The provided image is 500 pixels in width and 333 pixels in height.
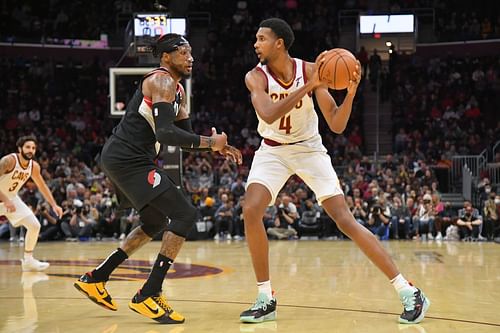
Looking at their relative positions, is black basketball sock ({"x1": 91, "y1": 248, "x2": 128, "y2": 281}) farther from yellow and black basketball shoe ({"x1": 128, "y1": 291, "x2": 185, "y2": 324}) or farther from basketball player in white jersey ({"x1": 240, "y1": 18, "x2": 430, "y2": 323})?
basketball player in white jersey ({"x1": 240, "y1": 18, "x2": 430, "y2": 323})

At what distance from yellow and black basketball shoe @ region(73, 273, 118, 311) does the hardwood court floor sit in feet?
0.33

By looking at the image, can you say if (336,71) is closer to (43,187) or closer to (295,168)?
(295,168)

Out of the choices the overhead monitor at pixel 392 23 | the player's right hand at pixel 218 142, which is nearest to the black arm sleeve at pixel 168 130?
the player's right hand at pixel 218 142

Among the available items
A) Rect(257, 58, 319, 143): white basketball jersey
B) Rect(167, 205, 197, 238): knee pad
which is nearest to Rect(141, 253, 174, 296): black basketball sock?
Rect(167, 205, 197, 238): knee pad

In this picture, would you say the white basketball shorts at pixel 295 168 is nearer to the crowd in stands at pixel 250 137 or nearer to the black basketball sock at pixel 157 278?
the black basketball sock at pixel 157 278

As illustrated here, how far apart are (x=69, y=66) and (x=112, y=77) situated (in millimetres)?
11880

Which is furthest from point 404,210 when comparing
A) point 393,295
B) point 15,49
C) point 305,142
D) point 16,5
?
point 16,5

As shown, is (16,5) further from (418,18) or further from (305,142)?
(305,142)

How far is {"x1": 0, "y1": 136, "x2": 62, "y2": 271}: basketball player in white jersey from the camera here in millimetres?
9117

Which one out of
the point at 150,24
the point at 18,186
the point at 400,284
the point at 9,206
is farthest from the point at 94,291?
the point at 150,24

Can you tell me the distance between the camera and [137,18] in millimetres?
16484

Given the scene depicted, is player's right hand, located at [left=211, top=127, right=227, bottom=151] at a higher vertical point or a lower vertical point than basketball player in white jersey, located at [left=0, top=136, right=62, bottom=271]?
higher

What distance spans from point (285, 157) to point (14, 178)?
192 inches

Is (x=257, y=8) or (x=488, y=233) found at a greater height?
(x=257, y=8)
